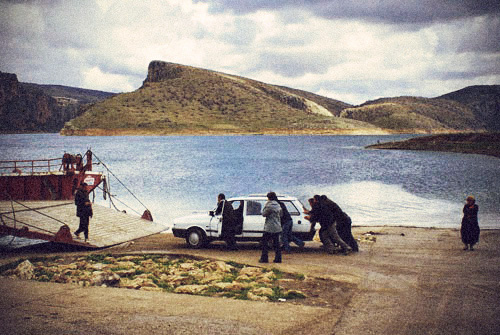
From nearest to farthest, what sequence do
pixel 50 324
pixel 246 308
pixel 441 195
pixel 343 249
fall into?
pixel 50 324 < pixel 246 308 < pixel 343 249 < pixel 441 195

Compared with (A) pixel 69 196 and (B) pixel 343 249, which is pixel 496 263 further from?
(A) pixel 69 196

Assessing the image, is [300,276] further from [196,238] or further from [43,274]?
[43,274]

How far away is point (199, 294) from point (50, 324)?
2817 millimetres

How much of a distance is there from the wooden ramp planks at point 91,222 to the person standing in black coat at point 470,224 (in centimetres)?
1063

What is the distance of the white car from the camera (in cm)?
1327

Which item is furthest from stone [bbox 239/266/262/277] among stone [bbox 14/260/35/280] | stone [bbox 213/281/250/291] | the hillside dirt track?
stone [bbox 14/260/35/280]

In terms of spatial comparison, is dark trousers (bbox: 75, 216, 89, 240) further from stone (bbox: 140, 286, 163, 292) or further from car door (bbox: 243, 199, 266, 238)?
stone (bbox: 140, 286, 163, 292)

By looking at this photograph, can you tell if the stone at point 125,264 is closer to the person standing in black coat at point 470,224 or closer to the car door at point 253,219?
the car door at point 253,219

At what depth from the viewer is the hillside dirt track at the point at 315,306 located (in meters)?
6.55

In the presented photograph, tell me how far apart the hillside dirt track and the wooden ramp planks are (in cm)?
583

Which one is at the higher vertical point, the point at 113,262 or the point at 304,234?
the point at 304,234

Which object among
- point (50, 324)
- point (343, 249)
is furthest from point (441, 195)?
point (50, 324)

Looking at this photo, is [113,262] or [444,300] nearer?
[444,300]

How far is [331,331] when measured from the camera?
6559 millimetres
